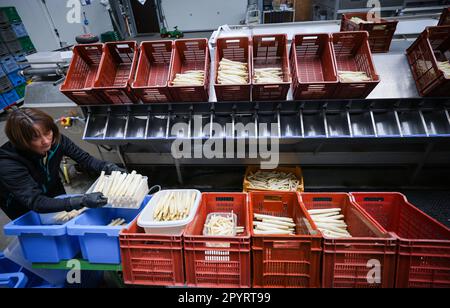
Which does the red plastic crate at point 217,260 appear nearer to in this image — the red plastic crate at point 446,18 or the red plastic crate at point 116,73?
the red plastic crate at point 116,73

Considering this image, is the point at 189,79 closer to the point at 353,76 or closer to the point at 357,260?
the point at 353,76

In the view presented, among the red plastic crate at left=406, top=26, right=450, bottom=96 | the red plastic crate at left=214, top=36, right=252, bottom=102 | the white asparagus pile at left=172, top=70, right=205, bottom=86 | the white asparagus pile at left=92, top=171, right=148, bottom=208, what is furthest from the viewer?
the white asparagus pile at left=172, top=70, right=205, bottom=86

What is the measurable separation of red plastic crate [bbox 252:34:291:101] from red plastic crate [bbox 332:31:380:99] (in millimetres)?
578

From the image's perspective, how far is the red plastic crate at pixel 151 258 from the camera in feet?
4.70

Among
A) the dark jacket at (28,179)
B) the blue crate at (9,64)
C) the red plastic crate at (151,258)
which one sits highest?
the blue crate at (9,64)

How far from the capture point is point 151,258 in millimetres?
1484

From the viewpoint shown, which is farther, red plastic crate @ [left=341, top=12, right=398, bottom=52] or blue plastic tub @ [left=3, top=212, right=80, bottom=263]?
red plastic crate @ [left=341, top=12, right=398, bottom=52]

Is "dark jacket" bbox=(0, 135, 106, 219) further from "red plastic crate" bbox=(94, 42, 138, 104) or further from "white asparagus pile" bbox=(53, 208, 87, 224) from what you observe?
"red plastic crate" bbox=(94, 42, 138, 104)

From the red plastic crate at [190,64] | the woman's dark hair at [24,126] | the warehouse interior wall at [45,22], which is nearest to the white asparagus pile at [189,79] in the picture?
the red plastic crate at [190,64]

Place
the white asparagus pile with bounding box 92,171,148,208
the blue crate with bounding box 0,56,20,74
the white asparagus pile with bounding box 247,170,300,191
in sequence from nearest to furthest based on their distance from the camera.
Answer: the white asparagus pile with bounding box 92,171,148,208 < the white asparagus pile with bounding box 247,170,300,191 < the blue crate with bounding box 0,56,20,74

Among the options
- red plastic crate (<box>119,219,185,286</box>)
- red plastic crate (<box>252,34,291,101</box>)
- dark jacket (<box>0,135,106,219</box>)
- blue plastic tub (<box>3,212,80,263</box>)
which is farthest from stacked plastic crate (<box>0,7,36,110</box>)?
red plastic crate (<box>119,219,185,286</box>)

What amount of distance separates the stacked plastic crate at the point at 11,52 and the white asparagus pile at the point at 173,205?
263 inches

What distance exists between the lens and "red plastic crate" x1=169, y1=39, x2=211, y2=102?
2486 mm

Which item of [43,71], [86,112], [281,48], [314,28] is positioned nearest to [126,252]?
[86,112]
